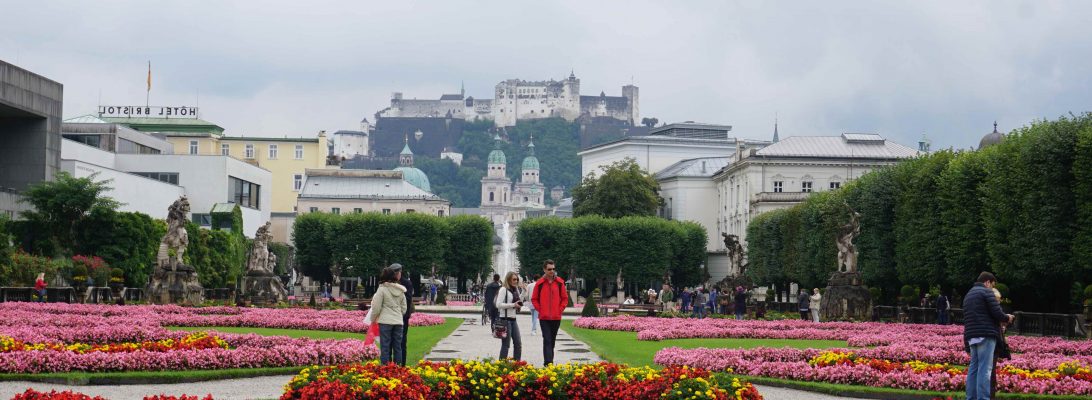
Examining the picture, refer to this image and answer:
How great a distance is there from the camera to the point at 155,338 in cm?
2880

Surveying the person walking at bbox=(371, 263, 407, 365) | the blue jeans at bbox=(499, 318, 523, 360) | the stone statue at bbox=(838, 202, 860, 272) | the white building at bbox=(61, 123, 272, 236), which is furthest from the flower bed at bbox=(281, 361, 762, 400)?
the white building at bbox=(61, 123, 272, 236)

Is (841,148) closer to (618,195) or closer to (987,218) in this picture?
(618,195)

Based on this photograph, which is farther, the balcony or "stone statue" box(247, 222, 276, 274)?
the balcony

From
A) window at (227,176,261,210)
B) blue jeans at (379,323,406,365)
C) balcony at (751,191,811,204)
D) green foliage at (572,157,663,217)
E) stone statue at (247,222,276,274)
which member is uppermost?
green foliage at (572,157,663,217)

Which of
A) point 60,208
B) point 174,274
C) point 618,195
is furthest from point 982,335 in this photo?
point 618,195

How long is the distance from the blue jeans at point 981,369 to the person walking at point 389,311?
27.9ft

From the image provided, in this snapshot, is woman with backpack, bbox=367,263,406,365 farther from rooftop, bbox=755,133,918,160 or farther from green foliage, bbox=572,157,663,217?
green foliage, bbox=572,157,663,217

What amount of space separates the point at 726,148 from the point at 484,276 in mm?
56658

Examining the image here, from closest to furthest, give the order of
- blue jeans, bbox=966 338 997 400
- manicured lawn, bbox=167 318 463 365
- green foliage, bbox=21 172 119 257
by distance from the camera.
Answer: blue jeans, bbox=966 338 997 400 → manicured lawn, bbox=167 318 463 365 → green foliage, bbox=21 172 119 257

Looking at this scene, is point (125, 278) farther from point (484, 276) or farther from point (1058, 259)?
point (484, 276)

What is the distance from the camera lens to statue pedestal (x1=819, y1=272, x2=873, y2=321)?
176ft

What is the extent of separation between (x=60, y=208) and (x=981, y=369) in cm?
5360

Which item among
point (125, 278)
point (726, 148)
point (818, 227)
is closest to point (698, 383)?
point (125, 278)

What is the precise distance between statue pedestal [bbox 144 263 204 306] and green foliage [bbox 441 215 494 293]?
185 feet
